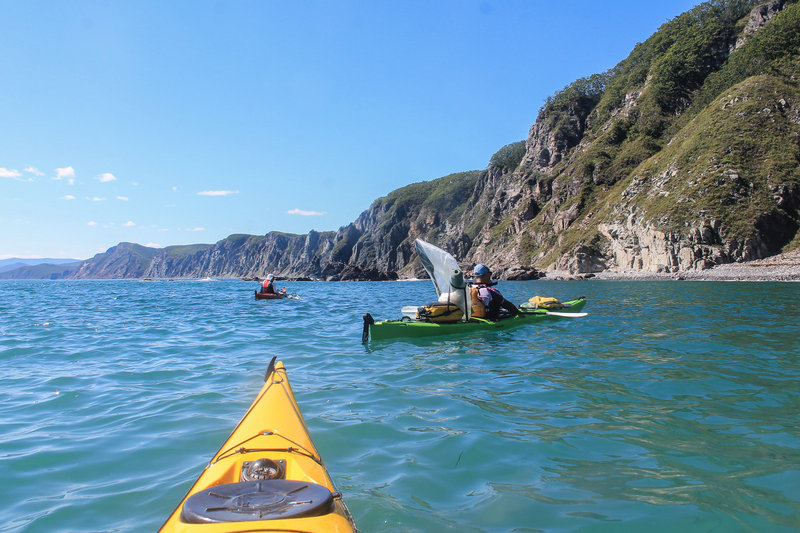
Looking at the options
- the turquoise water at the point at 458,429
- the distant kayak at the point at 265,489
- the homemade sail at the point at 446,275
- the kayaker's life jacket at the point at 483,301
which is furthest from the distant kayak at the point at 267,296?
the distant kayak at the point at 265,489

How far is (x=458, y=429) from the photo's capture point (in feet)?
16.5

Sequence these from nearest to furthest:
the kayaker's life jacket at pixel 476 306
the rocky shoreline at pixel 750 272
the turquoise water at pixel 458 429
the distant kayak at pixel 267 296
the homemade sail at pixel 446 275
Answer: the turquoise water at pixel 458 429 < the homemade sail at pixel 446 275 < the kayaker's life jacket at pixel 476 306 < the distant kayak at pixel 267 296 < the rocky shoreline at pixel 750 272

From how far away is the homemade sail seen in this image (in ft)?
36.3

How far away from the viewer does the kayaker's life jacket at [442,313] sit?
1146 cm

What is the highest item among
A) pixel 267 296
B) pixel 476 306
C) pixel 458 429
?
pixel 476 306

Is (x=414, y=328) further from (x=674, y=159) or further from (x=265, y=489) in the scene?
(x=674, y=159)

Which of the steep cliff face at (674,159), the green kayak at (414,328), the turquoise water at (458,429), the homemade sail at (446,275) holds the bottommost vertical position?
the turquoise water at (458,429)

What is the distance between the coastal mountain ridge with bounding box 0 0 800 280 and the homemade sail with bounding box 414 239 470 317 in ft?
144

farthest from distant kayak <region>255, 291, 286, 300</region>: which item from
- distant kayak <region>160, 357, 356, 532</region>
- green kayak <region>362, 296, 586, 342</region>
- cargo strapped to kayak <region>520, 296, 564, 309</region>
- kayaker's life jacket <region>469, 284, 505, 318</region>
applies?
distant kayak <region>160, 357, 356, 532</region>

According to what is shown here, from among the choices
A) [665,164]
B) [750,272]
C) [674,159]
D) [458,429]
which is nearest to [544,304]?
[458,429]

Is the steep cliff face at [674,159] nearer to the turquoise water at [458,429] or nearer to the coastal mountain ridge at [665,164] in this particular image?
the coastal mountain ridge at [665,164]

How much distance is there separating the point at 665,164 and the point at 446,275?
5926 centimetres

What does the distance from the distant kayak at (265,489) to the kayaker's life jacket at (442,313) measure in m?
7.64

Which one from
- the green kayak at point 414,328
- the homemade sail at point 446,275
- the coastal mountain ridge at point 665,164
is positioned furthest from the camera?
the coastal mountain ridge at point 665,164
